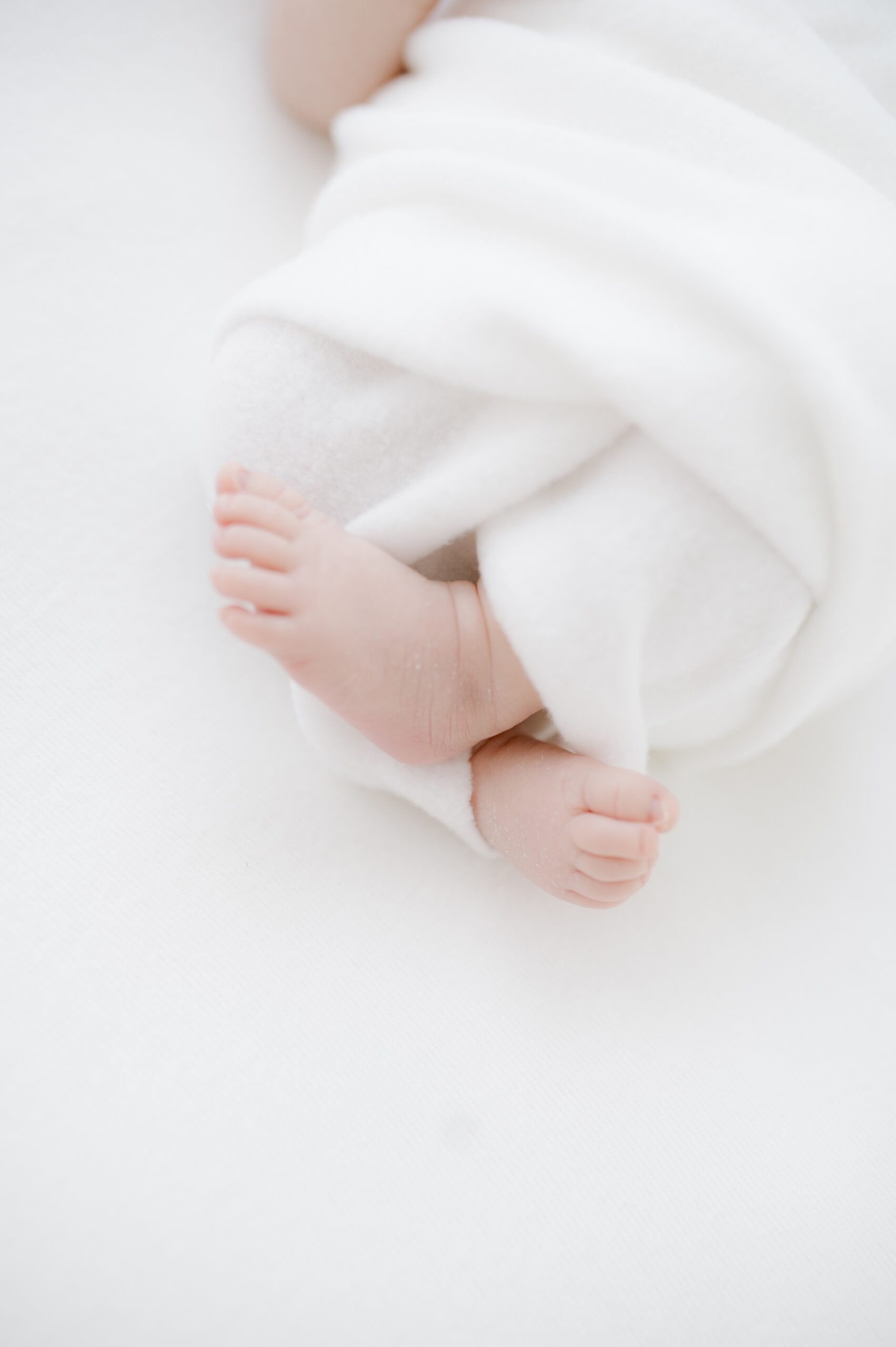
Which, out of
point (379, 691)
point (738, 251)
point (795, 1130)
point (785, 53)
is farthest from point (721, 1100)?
point (785, 53)

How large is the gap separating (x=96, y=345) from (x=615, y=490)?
20.5 inches

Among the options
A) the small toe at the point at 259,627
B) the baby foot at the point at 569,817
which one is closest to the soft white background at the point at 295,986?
the baby foot at the point at 569,817

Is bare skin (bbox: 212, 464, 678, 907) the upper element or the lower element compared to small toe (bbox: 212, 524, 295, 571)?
lower

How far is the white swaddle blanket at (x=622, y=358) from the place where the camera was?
1.83ft

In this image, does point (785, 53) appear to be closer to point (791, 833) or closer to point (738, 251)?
point (738, 251)

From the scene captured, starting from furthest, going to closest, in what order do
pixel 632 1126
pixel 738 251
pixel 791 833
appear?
pixel 791 833 → pixel 632 1126 → pixel 738 251

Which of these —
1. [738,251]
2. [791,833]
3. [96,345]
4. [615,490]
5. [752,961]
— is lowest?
[752,961]

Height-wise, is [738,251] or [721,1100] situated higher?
[738,251]

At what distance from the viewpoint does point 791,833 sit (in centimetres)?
81

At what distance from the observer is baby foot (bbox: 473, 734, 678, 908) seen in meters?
0.59

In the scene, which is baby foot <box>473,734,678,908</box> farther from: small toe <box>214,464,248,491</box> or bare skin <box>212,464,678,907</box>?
Result: small toe <box>214,464,248,491</box>

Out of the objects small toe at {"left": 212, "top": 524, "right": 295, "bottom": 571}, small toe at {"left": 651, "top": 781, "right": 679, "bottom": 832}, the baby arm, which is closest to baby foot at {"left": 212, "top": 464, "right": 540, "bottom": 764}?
small toe at {"left": 212, "top": 524, "right": 295, "bottom": 571}

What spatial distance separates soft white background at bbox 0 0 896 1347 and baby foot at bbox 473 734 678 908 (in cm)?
11

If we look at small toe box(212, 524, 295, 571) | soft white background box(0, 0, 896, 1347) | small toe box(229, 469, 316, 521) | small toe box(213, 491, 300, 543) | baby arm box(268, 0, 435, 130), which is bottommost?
soft white background box(0, 0, 896, 1347)
